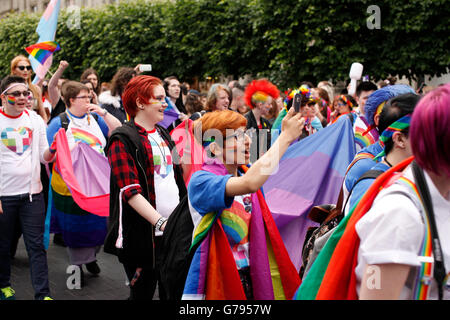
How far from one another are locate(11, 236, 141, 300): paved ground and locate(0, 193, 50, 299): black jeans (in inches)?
16.3

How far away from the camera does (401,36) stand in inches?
476

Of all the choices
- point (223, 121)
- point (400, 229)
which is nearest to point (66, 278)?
point (223, 121)

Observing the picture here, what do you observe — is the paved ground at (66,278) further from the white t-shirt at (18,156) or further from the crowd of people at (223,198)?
the white t-shirt at (18,156)

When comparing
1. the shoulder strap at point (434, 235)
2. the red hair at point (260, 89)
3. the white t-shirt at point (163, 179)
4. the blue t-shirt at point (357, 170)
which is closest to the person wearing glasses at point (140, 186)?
the white t-shirt at point (163, 179)

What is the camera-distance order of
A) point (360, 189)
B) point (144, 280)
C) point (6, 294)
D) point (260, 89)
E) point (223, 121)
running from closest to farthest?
point (360, 189), point (223, 121), point (144, 280), point (6, 294), point (260, 89)

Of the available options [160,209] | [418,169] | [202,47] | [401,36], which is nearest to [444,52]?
[401,36]

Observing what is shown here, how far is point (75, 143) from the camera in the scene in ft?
15.7

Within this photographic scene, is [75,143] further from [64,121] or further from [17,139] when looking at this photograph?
[17,139]

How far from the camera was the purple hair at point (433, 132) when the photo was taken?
136 centimetres

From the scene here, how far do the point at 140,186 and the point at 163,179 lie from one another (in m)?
0.26

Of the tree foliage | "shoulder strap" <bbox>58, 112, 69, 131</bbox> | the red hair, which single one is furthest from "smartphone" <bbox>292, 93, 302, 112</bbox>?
the tree foliage

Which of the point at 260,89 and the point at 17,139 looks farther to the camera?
the point at 260,89

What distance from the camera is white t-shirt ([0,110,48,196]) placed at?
4.29 metres

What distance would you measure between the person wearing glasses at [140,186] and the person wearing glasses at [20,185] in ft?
4.76
